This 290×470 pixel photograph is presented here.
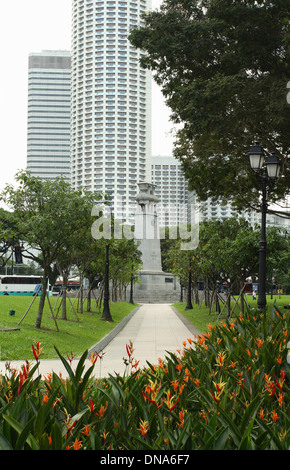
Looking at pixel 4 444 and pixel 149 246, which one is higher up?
pixel 149 246

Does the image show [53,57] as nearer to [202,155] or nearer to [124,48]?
[124,48]

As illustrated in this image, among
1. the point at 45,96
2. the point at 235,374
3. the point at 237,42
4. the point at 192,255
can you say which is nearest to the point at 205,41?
the point at 237,42

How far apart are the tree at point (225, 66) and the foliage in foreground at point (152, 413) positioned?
11.6 metres

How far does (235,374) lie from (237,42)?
1340 cm

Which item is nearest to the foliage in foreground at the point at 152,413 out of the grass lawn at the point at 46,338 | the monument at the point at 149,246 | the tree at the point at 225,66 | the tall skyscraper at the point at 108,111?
the grass lawn at the point at 46,338

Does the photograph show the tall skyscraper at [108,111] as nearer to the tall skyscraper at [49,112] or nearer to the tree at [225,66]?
the tall skyscraper at [49,112]

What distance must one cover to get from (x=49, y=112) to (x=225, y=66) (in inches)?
5959

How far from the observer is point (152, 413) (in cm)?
332

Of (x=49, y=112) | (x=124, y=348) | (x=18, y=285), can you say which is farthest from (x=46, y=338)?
(x=49, y=112)

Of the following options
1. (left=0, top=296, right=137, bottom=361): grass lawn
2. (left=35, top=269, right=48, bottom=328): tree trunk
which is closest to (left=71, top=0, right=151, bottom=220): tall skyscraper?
(left=0, top=296, right=137, bottom=361): grass lawn

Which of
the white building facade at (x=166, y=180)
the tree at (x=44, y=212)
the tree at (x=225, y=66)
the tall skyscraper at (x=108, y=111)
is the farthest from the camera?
the white building facade at (x=166, y=180)

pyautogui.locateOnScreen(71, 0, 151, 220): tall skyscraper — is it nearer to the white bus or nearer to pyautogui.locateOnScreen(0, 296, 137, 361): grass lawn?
the white bus

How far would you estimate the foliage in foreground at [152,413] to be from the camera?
2.74 metres

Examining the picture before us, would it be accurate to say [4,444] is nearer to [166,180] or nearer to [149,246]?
[149,246]
